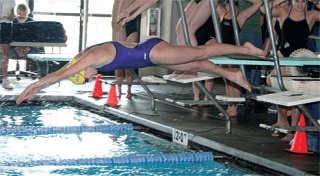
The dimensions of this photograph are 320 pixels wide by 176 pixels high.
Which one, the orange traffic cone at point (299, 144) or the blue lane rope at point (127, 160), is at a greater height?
the orange traffic cone at point (299, 144)

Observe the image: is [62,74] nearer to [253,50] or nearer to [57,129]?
[253,50]

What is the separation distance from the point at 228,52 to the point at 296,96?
0.69m

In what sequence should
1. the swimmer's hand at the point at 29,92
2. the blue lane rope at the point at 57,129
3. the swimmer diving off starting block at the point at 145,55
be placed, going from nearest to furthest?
the swimmer's hand at the point at 29,92, the swimmer diving off starting block at the point at 145,55, the blue lane rope at the point at 57,129

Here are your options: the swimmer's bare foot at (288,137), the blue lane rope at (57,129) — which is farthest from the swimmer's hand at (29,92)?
the swimmer's bare foot at (288,137)

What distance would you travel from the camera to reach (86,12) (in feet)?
45.0

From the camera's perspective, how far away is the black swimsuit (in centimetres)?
806

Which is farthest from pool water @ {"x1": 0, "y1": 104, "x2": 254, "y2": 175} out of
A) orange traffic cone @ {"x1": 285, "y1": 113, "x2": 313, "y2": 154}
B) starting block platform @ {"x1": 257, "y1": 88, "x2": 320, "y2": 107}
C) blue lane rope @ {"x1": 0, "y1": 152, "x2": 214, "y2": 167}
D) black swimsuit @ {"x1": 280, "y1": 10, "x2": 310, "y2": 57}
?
black swimsuit @ {"x1": 280, "y1": 10, "x2": 310, "y2": 57}

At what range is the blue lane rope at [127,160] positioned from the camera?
6.86m

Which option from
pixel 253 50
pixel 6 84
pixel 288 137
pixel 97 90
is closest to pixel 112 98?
pixel 97 90

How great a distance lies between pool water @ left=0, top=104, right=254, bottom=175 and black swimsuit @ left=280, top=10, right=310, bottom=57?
152 cm

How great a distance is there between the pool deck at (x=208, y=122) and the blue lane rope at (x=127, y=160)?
0.86 feet

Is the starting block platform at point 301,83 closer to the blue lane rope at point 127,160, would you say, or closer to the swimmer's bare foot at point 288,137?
the swimmer's bare foot at point 288,137

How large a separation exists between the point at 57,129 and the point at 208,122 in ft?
5.46

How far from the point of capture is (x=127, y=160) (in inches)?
283
